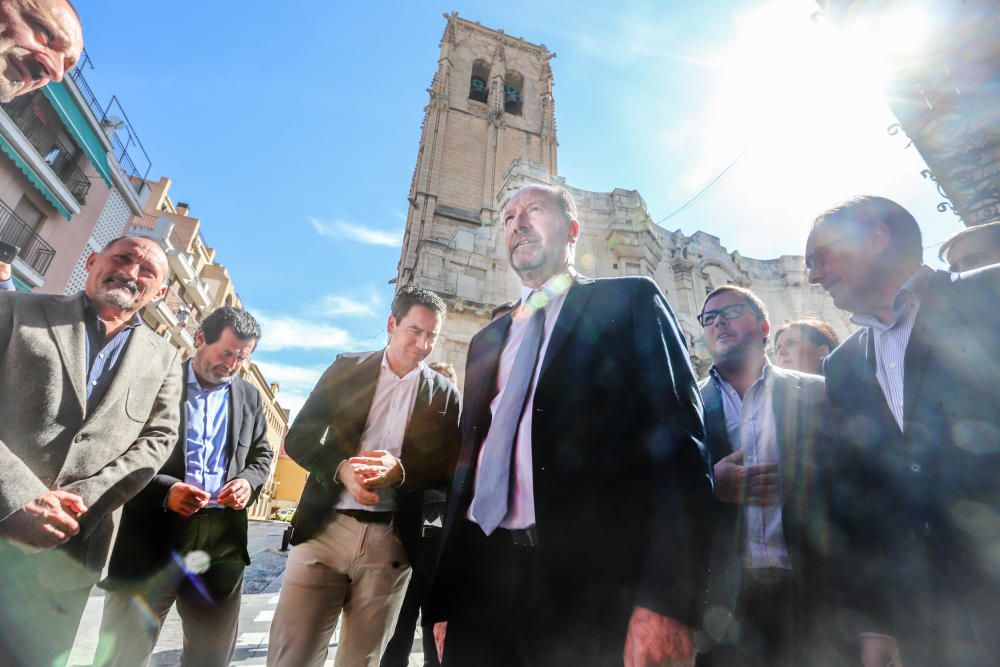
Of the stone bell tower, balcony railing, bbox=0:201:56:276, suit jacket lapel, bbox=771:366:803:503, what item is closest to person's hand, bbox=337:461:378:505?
suit jacket lapel, bbox=771:366:803:503

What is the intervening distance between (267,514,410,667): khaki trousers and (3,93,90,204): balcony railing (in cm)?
1530

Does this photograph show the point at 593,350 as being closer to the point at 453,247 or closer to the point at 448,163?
the point at 453,247

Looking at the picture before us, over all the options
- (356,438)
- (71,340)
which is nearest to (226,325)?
(71,340)

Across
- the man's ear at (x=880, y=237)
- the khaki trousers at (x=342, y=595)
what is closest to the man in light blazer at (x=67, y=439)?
the khaki trousers at (x=342, y=595)

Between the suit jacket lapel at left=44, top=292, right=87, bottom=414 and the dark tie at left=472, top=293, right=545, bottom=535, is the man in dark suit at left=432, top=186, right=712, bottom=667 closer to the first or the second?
the dark tie at left=472, top=293, right=545, bottom=535

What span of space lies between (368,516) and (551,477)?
1.34 meters

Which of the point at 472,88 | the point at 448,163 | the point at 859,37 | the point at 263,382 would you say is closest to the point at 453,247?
the point at 448,163

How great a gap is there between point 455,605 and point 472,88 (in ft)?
101

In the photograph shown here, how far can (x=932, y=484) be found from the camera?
159 centimetres

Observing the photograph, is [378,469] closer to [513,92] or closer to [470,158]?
[470,158]

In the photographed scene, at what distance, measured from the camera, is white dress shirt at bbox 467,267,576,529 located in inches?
53.7

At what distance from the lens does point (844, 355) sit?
7.20 feet

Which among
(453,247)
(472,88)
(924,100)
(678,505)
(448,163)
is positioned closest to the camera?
(678,505)

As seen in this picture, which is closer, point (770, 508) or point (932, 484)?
point (932, 484)
